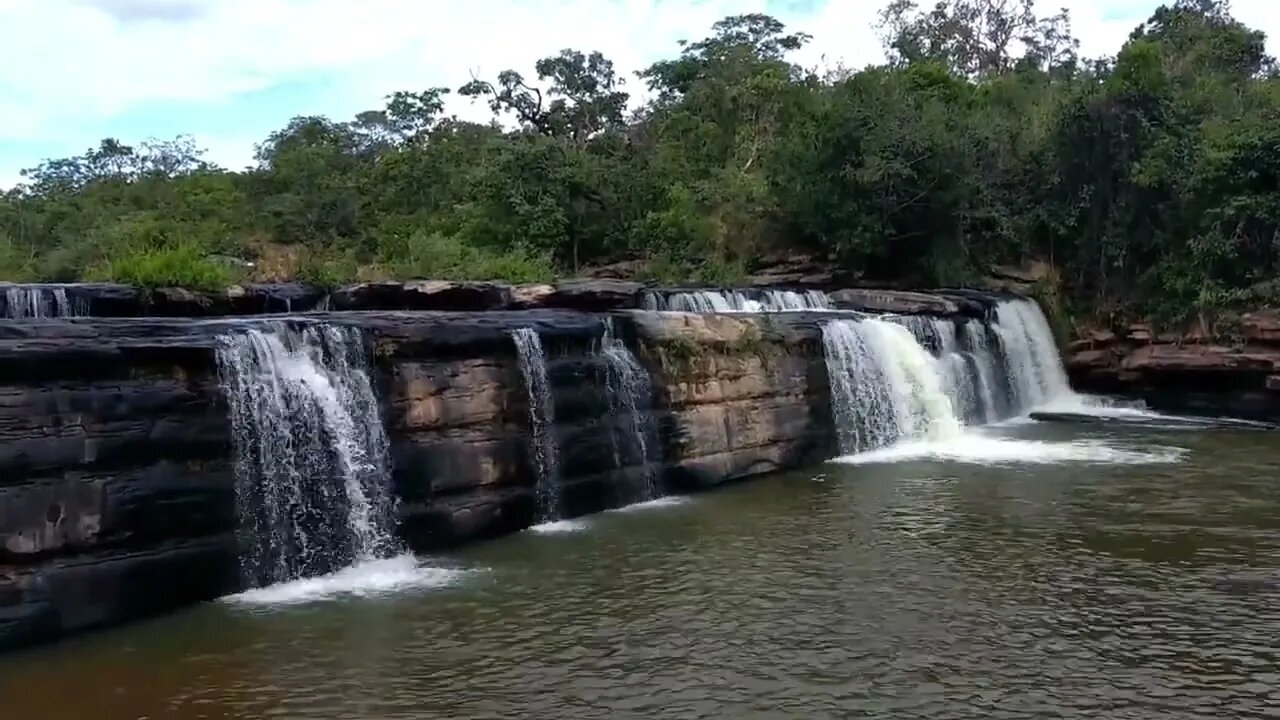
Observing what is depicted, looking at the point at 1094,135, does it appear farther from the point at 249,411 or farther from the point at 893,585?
the point at 249,411

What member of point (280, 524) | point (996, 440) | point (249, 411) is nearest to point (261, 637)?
point (280, 524)

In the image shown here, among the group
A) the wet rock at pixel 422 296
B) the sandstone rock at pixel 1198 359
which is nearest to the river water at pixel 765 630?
the wet rock at pixel 422 296

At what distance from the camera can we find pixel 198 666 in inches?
276

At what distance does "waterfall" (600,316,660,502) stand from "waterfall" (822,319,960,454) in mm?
3719

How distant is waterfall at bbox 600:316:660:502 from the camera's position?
1279 cm

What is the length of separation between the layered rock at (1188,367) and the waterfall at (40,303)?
1811cm

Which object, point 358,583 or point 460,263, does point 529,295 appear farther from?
point 358,583

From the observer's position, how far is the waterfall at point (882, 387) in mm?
15984

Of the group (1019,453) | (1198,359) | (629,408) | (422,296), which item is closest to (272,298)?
(422,296)

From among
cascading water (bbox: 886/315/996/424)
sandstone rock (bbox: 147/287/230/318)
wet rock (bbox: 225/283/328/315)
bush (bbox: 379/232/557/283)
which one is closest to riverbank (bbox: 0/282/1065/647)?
sandstone rock (bbox: 147/287/230/318)

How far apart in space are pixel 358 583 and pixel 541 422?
3272 millimetres

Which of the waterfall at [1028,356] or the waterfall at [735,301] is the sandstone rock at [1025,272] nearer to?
the waterfall at [1028,356]

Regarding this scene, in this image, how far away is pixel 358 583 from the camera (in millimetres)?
9070

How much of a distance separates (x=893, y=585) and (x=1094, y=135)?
64.7 ft
